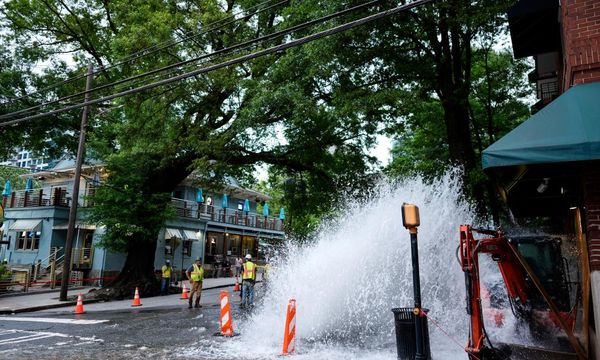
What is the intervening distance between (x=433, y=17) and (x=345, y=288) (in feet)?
28.4

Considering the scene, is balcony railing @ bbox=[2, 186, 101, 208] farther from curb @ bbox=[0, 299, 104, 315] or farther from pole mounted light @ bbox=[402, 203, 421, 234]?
pole mounted light @ bbox=[402, 203, 421, 234]

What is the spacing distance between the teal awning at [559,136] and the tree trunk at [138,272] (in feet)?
67.7

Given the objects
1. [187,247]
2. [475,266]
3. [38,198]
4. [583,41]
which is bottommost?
[475,266]

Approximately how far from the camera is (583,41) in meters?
7.37

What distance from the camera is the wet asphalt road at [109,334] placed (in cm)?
924

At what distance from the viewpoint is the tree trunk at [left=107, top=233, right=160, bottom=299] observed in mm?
22953

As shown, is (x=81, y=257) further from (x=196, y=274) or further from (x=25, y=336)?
(x=25, y=336)

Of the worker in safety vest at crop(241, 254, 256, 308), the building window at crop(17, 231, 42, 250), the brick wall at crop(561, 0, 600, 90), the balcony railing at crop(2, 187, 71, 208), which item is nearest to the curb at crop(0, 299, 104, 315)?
the worker in safety vest at crop(241, 254, 256, 308)

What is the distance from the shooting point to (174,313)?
1636cm

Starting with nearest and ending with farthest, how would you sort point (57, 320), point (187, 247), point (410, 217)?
point (410, 217) → point (57, 320) → point (187, 247)

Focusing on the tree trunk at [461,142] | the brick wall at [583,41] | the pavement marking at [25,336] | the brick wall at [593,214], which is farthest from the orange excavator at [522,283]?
the pavement marking at [25,336]

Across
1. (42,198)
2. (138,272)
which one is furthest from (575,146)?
(42,198)

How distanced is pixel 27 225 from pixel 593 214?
117ft

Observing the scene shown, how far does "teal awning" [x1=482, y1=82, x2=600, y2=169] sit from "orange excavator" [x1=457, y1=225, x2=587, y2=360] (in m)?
1.30
